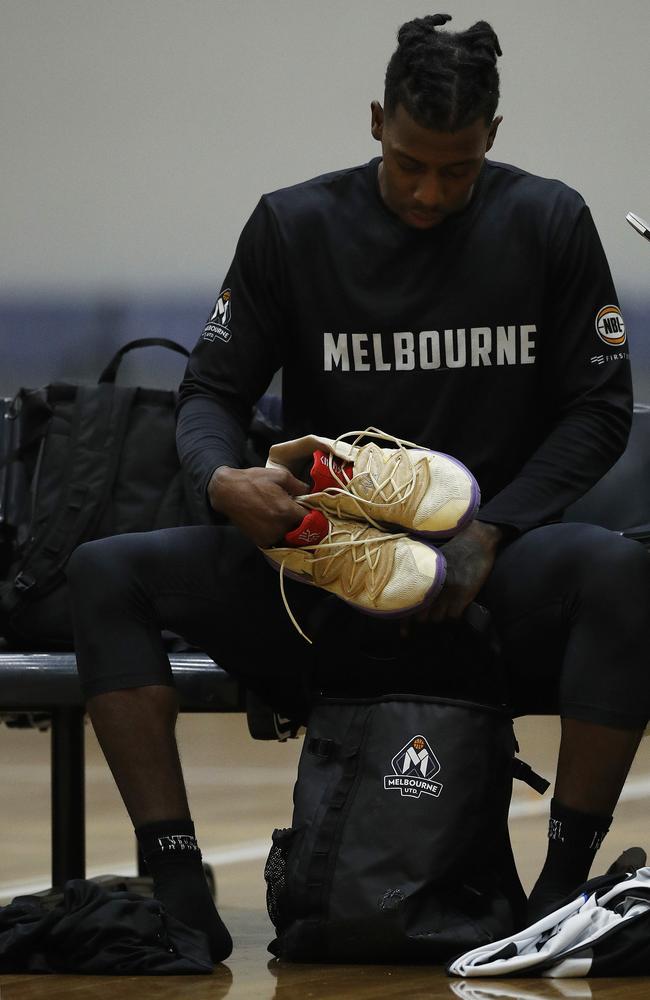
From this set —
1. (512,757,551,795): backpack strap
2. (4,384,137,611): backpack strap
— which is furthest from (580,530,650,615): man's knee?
(4,384,137,611): backpack strap

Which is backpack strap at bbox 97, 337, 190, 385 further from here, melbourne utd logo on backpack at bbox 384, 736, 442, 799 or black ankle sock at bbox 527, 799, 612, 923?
black ankle sock at bbox 527, 799, 612, 923

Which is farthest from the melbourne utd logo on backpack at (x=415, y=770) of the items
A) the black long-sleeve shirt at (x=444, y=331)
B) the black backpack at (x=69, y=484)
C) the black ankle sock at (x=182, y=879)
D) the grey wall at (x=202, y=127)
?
the grey wall at (x=202, y=127)

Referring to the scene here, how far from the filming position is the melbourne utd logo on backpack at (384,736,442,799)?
1564mm

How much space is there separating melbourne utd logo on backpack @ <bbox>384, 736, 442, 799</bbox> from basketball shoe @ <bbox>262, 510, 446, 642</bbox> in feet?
0.49

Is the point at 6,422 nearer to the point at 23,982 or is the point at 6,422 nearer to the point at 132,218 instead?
the point at 132,218

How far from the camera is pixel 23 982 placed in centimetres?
143

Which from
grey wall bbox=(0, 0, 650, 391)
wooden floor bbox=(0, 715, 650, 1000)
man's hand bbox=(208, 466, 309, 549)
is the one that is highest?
grey wall bbox=(0, 0, 650, 391)

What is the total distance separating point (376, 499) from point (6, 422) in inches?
46.1

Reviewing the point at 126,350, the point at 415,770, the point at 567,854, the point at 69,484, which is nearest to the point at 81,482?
the point at 69,484

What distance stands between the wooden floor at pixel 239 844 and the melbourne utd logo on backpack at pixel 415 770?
189mm

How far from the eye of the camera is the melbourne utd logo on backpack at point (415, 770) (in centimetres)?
156

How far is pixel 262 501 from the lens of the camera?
1.62 meters

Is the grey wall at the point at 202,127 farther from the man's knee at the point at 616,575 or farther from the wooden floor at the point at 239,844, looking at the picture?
the man's knee at the point at 616,575

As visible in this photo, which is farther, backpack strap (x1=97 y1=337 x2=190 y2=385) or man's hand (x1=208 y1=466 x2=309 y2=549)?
backpack strap (x1=97 y1=337 x2=190 y2=385)
